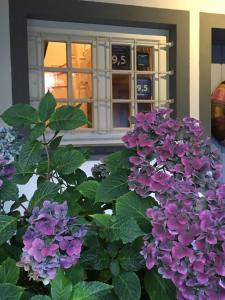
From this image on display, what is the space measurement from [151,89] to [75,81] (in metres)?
0.54

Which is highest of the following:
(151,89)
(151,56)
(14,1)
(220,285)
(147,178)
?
(14,1)

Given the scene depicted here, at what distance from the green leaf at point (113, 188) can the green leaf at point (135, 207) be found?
52 mm

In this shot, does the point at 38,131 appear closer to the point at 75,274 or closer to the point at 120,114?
the point at 75,274

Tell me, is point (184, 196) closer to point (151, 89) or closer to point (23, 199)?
point (23, 199)

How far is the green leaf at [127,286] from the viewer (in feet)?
2.30

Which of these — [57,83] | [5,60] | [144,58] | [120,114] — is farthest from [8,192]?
[144,58]

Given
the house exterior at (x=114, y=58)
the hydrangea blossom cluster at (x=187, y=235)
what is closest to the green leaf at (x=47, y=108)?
the hydrangea blossom cluster at (x=187, y=235)

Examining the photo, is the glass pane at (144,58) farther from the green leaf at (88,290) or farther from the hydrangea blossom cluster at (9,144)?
the green leaf at (88,290)

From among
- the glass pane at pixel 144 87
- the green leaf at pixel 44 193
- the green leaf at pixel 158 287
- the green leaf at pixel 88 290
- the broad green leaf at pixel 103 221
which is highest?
the glass pane at pixel 144 87

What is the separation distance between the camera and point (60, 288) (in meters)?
0.61

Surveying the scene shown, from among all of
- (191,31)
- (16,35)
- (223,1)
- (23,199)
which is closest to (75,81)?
(16,35)

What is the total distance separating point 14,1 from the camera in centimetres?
229

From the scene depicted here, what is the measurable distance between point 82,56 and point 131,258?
2067 mm

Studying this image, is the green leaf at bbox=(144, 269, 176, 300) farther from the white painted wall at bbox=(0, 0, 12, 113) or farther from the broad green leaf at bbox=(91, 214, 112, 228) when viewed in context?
the white painted wall at bbox=(0, 0, 12, 113)
